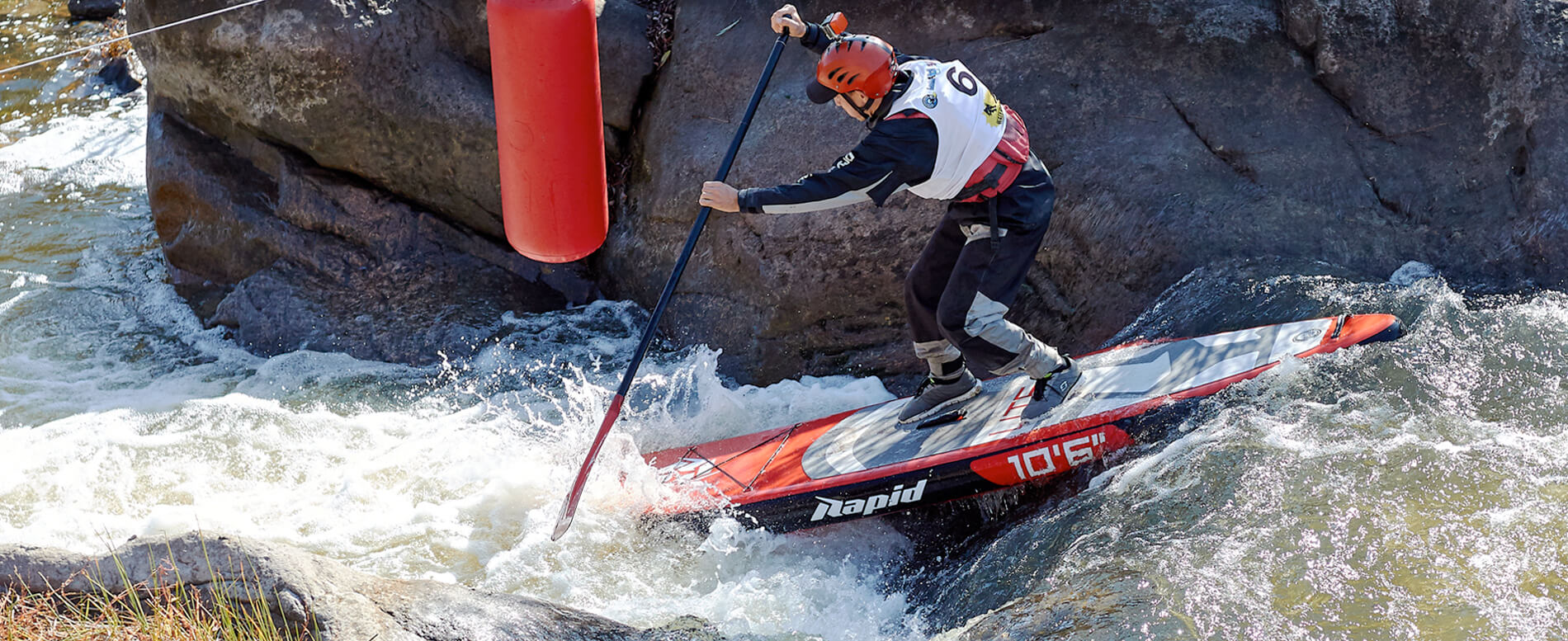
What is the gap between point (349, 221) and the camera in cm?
661

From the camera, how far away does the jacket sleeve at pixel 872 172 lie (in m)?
3.80

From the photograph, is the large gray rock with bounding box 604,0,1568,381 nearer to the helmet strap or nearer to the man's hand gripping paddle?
the man's hand gripping paddle

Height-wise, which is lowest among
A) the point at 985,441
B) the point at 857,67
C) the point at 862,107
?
the point at 985,441

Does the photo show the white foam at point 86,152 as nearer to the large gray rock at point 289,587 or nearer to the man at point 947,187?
the large gray rock at point 289,587

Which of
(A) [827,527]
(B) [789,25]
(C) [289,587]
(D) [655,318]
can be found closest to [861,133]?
(B) [789,25]

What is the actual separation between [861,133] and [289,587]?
3.64m

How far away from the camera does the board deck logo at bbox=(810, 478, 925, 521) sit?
4.37 m

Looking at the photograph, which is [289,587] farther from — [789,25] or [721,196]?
[789,25]

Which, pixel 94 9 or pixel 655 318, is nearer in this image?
pixel 655 318

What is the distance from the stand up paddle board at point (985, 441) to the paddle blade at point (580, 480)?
34 centimetres

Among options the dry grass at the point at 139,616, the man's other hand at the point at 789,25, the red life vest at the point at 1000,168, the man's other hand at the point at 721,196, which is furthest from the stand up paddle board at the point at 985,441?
the dry grass at the point at 139,616

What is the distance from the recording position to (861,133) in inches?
228

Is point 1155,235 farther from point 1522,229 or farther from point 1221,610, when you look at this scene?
point 1221,610

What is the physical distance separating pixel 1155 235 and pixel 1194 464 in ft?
5.15
